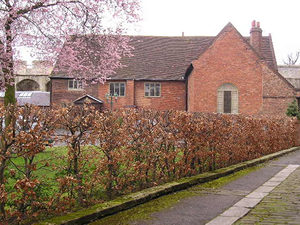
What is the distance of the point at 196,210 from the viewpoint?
238 inches

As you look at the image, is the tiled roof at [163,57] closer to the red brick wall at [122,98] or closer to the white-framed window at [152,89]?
the white-framed window at [152,89]

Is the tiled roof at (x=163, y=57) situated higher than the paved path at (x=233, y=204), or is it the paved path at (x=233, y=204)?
the tiled roof at (x=163, y=57)

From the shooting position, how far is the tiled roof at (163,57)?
38.0m

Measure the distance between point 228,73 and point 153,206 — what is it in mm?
27912

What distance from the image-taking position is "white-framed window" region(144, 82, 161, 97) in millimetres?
38031

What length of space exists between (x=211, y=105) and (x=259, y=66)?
520 cm

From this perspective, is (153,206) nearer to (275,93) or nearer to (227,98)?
(227,98)

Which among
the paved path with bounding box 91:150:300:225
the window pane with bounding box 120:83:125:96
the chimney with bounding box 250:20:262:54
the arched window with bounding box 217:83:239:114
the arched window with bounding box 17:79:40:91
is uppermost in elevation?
the chimney with bounding box 250:20:262:54

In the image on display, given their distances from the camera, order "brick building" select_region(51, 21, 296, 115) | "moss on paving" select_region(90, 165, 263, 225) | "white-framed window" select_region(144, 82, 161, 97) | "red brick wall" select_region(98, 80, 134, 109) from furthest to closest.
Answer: "white-framed window" select_region(144, 82, 161, 97), "red brick wall" select_region(98, 80, 134, 109), "brick building" select_region(51, 21, 296, 115), "moss on paving" select_region(90, 165, 263, 225)

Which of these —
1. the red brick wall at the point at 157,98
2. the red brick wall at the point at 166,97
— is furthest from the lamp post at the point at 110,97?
the red brick wall at the point at 166,97

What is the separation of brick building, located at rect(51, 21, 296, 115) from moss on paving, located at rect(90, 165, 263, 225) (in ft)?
69.2

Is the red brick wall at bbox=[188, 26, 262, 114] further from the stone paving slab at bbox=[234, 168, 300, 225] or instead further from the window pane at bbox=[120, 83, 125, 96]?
the stone paving slab at bbox=[234, 168, 300, 225]

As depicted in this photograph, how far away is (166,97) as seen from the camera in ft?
124

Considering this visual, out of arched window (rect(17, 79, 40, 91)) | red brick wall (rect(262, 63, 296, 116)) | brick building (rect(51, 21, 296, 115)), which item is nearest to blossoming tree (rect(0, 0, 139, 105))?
brick building (rect(51, 21, 296, 115))
